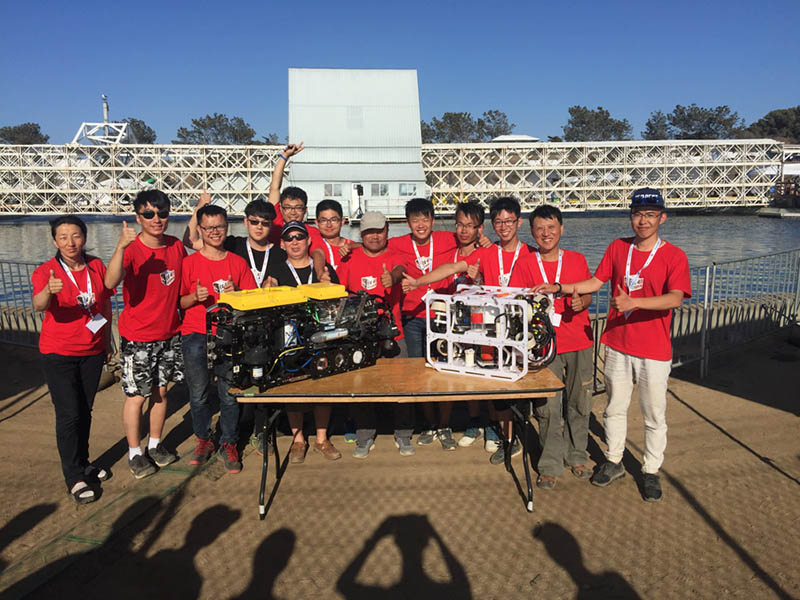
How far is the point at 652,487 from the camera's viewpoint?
3.87 m

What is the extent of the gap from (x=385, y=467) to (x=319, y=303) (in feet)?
5.63

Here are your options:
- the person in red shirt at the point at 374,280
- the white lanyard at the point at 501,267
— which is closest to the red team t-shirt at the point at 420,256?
the person in red shirt at the point at 374,280

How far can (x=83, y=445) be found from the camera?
4.06m

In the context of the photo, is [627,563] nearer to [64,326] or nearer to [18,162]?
[64,326]

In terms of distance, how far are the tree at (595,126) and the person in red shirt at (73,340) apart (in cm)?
9871

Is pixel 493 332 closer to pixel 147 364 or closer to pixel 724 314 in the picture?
pixel 147 364

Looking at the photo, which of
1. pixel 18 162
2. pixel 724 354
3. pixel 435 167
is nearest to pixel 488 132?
pixel 435 167

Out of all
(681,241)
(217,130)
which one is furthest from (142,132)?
(681,241)

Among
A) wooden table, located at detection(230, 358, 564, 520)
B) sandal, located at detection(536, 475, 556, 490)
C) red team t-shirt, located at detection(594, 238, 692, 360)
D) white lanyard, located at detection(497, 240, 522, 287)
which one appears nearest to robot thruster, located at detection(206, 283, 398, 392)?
wooden table, located at detection(230, 358, 564, 520)

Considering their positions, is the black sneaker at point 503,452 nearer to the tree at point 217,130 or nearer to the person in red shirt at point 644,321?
the person in red shirt at point 644,321

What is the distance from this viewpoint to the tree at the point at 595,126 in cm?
9138

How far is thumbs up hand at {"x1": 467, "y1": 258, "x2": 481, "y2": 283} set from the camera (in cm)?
446

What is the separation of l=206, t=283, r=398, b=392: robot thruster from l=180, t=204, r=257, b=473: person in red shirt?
0.75 m

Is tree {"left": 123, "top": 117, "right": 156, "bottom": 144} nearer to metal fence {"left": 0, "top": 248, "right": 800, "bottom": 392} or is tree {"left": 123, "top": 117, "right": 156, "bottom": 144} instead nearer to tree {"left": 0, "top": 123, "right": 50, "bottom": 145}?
tree {"left": 0, "top": 123, "right": 50, "bottom": 145}
